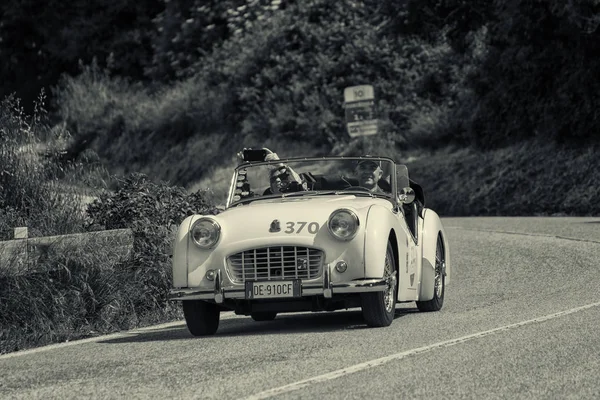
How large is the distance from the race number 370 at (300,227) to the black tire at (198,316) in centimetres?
95

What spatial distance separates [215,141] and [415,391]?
32.3 metres

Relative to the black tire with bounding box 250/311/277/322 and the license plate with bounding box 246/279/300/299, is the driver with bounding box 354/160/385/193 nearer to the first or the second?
the black tire with bounding box 250/311/277/322

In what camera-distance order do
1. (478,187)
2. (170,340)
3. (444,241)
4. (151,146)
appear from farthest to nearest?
(151,146)
(478,187)
(444,241)
(170,340)

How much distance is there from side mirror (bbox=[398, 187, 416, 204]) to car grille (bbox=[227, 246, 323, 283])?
5.44ft

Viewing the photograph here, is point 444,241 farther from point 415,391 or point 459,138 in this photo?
point 459,138

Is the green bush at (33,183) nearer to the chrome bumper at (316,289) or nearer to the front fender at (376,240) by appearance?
the chrome bumper at (316,289)

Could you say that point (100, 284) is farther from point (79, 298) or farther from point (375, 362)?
point (375, 362)

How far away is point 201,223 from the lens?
11.4 meters

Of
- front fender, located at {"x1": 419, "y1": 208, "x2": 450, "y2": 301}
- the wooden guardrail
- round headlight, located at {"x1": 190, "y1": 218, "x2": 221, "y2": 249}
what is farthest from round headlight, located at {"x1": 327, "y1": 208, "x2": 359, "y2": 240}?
the wooden guardrail

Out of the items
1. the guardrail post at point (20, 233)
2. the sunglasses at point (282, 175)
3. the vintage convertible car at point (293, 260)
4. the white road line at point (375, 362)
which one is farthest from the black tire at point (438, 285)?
the guardrail post at point (20, 233)

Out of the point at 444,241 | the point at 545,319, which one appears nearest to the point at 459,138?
the point at 444,241

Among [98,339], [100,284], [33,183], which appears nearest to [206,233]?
[98,339]

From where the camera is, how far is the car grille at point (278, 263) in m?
11.1

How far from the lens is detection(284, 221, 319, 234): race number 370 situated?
11141mm
